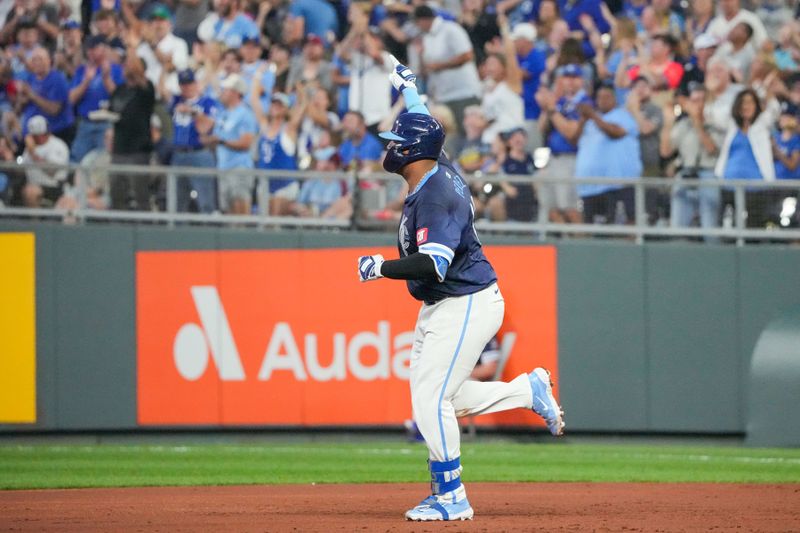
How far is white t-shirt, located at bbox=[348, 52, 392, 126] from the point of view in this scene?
567 inches

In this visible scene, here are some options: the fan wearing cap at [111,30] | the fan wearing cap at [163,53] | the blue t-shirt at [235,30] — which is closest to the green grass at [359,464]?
the fan wearing cap at [163,53]

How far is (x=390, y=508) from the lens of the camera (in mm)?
7371

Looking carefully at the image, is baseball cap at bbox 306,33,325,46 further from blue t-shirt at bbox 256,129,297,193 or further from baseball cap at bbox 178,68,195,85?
baseball cap at bbox 178,68,195,85

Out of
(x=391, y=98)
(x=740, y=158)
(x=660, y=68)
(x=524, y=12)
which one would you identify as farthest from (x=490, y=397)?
(x=524, y=12)

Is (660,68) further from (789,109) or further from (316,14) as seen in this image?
(316,14)

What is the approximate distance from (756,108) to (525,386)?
7.45 metres

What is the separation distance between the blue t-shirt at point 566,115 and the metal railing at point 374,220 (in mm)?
767

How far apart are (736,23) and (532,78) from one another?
238 cm

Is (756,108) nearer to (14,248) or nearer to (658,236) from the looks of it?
(658,236)

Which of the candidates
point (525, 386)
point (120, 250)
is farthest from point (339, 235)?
point (525, 386)

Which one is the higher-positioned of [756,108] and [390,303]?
[756,108]

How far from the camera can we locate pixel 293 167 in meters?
14.4

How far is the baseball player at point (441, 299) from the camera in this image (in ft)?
21.3

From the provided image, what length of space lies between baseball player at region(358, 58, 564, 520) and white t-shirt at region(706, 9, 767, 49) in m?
8.13
